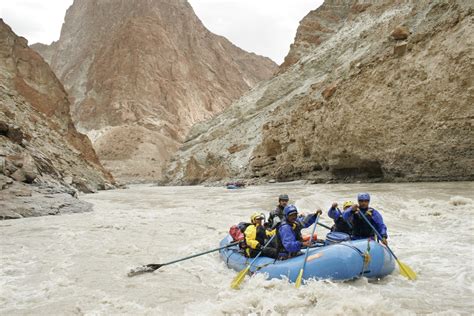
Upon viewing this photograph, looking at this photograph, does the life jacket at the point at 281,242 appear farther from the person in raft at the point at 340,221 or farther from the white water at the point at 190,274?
the person in raft at the point at 340,221

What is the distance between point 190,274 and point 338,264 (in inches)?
98.6

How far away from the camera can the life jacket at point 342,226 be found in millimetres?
7059

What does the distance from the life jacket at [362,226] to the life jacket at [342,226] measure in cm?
13

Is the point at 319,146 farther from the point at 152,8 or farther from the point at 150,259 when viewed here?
the point at 152,8

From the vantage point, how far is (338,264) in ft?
18.1

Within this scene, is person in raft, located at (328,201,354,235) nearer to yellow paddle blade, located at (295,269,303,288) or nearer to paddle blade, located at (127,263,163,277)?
yellow paddle blade, located at (295,269,303,288)

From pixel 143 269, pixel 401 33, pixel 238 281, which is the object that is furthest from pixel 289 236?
pixel 401 33

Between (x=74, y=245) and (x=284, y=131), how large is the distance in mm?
23026

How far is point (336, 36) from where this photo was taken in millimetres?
45750

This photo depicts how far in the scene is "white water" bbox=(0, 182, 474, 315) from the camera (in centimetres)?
498

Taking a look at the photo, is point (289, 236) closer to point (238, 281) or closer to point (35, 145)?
point (238, 281)

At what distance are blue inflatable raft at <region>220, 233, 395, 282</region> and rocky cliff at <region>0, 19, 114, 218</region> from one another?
9566 mm

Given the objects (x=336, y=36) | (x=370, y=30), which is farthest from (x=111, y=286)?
(x=336, y=36)

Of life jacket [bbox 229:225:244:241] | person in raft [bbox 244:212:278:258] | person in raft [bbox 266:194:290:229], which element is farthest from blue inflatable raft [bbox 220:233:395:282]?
life jacket [bbox 229:225:244:241]
